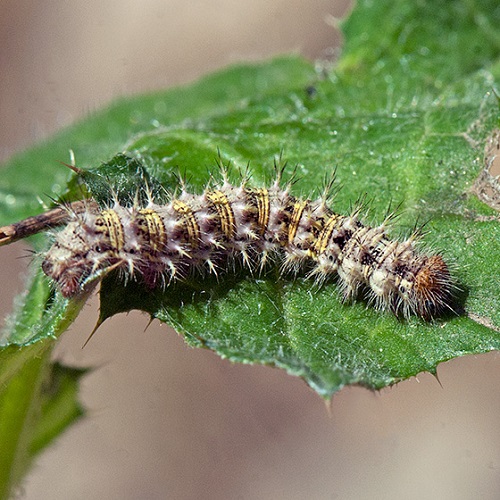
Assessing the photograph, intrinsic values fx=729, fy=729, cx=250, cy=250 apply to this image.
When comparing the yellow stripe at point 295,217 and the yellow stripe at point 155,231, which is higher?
the yellow stripe at point 155,231

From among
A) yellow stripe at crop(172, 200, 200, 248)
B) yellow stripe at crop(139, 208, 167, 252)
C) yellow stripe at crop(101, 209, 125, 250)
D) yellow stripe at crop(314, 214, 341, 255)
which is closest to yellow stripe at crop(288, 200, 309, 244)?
yellow stripe at crop(314, 214, 341, 255)

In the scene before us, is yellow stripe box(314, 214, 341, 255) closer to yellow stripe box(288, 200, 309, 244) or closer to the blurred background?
yellow stripe box(288, 200, 309, 244)

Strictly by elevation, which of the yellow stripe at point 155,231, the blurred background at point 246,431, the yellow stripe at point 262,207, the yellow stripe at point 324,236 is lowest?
the blurred background at point 246,431

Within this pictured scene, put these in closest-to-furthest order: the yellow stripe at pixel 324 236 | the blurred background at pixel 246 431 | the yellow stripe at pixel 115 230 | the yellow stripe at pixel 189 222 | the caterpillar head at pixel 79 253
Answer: the caterpillar head at pixel 79 253 < the yellow stripe at pixel 115 230 < the yellow stripe at pixel 189 222 < the yellow stripe at pixel 324 236 < the blurred background at pixel 246 431

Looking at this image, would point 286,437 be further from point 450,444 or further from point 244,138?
point 244,138

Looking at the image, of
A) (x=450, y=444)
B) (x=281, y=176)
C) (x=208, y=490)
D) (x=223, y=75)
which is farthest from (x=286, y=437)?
(x=281, y=176)

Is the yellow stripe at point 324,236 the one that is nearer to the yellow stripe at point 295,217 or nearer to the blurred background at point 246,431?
the yellow stripe at point 295,217

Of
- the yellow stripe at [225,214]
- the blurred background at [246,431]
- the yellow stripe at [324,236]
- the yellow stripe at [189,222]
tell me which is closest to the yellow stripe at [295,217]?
the yellow stripe at [324,236]
